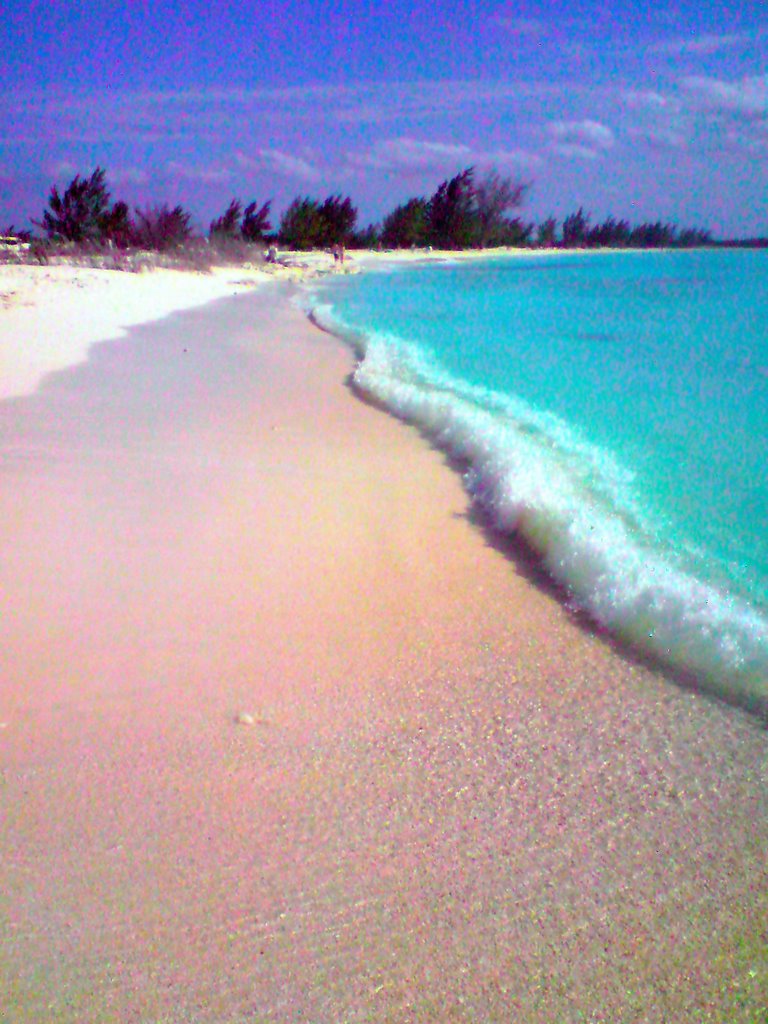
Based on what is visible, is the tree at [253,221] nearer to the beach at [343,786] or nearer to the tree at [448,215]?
the tree at [448,215]

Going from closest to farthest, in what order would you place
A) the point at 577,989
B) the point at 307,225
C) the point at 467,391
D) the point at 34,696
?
the point at 577,989 → the point at 34,696 → the point at 467,391 → the point at 307,225

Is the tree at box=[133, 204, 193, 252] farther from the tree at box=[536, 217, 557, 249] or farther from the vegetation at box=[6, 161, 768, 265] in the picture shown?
the tree at box=[536, 217, 557, 249]

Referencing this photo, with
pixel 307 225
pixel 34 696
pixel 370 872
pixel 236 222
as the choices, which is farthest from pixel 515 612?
pixel 307 225

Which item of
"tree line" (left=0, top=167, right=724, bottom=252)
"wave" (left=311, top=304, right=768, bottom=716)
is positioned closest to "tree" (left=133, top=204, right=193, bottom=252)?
"tree line" (left=0, top=167, right=724, bottom=252)

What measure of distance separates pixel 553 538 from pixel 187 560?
130 centimetres

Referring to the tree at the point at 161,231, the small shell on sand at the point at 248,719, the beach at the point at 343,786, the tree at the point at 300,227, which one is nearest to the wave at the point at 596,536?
the beach at the point at 343,786

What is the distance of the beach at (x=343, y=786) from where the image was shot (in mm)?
1231

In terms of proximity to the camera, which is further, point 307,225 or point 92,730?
point 307,225

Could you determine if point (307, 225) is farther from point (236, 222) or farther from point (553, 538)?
point (553, 538)

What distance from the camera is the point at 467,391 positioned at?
591 centimetres

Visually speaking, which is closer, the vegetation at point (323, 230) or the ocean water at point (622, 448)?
the ocean water at point (622, 448)

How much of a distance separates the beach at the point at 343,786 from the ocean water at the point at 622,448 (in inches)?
7.6

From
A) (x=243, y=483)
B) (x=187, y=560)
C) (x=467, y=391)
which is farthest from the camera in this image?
(x=467, y=391)

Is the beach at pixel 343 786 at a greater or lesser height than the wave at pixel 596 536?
lesser
